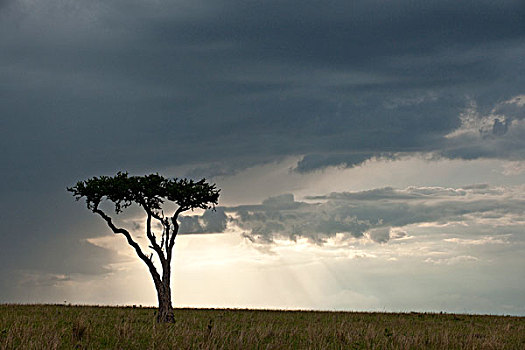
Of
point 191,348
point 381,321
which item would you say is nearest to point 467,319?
point 381,321

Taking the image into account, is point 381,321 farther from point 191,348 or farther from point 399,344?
point 191,348

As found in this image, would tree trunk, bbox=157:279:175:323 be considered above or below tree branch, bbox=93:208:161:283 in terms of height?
below

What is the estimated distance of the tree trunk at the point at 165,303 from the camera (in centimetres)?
3494

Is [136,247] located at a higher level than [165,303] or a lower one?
higher

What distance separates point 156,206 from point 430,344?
2350cm

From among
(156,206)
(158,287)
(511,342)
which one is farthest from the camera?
(156,206)

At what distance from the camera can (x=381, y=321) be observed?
121 feet

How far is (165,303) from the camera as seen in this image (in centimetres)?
3559

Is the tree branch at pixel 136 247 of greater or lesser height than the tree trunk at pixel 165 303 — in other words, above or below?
above

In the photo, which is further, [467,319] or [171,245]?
[467,319]

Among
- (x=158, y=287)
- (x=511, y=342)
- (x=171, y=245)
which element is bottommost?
(x=511, y=342)

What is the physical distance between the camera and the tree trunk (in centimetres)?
3494

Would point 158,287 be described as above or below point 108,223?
below

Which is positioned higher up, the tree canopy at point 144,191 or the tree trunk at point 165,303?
the tree canopy at point 144,191
